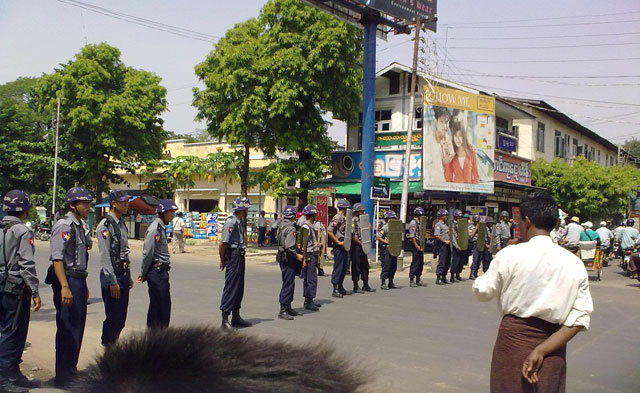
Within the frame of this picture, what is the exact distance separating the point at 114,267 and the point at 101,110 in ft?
76.5

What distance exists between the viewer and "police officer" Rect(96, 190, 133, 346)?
5.20 meters

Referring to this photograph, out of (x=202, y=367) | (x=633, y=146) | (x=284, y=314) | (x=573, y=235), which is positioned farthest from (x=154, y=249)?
(x=633, y=146)

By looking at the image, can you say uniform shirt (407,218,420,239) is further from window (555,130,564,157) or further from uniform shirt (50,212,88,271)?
window (555,130,564,157)

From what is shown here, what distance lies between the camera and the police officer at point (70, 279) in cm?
469

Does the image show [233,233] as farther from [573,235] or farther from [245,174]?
[245,174]

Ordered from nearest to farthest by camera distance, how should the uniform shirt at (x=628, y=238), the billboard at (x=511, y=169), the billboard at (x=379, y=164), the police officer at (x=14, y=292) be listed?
1. the police officer at (x=14, y=292)
2. the uniform shirt at (x=628, y=238)
3. the billboard at (x=379, y=164)
4. the billboard at (x=511, y=169)

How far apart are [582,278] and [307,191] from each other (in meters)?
18.9

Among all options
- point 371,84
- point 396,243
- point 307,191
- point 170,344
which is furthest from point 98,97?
point 170,344

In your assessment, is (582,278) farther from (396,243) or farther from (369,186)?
(369,186)

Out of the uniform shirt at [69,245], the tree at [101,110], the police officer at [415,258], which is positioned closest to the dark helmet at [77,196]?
the uniform shirt at [69,245]

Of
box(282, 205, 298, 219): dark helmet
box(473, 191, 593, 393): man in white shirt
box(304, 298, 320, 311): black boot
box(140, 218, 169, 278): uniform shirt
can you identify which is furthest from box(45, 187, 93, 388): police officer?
box(304, 298, 320, 311): black boot

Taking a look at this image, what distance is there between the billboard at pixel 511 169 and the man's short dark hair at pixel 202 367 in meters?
22.8

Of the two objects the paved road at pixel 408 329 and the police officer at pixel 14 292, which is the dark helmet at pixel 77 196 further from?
the paved road at pixel 408 329

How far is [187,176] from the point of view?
28562 mm
